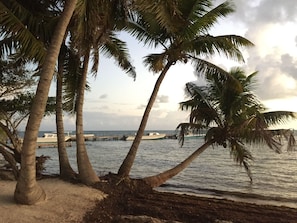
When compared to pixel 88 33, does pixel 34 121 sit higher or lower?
lower

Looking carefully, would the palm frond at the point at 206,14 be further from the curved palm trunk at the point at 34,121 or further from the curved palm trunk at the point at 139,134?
the curved palm trunk at the point at 34,121

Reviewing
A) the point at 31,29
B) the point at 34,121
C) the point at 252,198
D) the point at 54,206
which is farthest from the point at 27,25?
the point at 252,198

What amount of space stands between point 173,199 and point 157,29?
6928mm

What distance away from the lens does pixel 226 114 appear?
1494 centimetres

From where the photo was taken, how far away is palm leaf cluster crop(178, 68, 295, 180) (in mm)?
14211

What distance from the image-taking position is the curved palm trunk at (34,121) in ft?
26.5

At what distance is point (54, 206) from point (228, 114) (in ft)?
29.6

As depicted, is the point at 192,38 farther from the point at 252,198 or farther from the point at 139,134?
the point at 252,198

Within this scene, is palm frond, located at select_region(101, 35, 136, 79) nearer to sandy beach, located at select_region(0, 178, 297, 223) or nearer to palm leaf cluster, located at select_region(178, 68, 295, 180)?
palm leaf cluster, located at select_region(178, 68, 295, 180)

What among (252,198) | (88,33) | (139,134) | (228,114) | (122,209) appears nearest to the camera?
(122,209)

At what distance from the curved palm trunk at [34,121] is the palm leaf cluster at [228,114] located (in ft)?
25.3

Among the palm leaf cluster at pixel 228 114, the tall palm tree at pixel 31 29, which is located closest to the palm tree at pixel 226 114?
the palm leaf cluster at pixel 228 114

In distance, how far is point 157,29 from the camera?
13438mm

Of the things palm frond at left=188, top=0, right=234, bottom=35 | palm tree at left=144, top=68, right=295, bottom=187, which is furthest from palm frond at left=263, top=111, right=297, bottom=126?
palm frond at left=188, top=0, right=234, bottom=35
